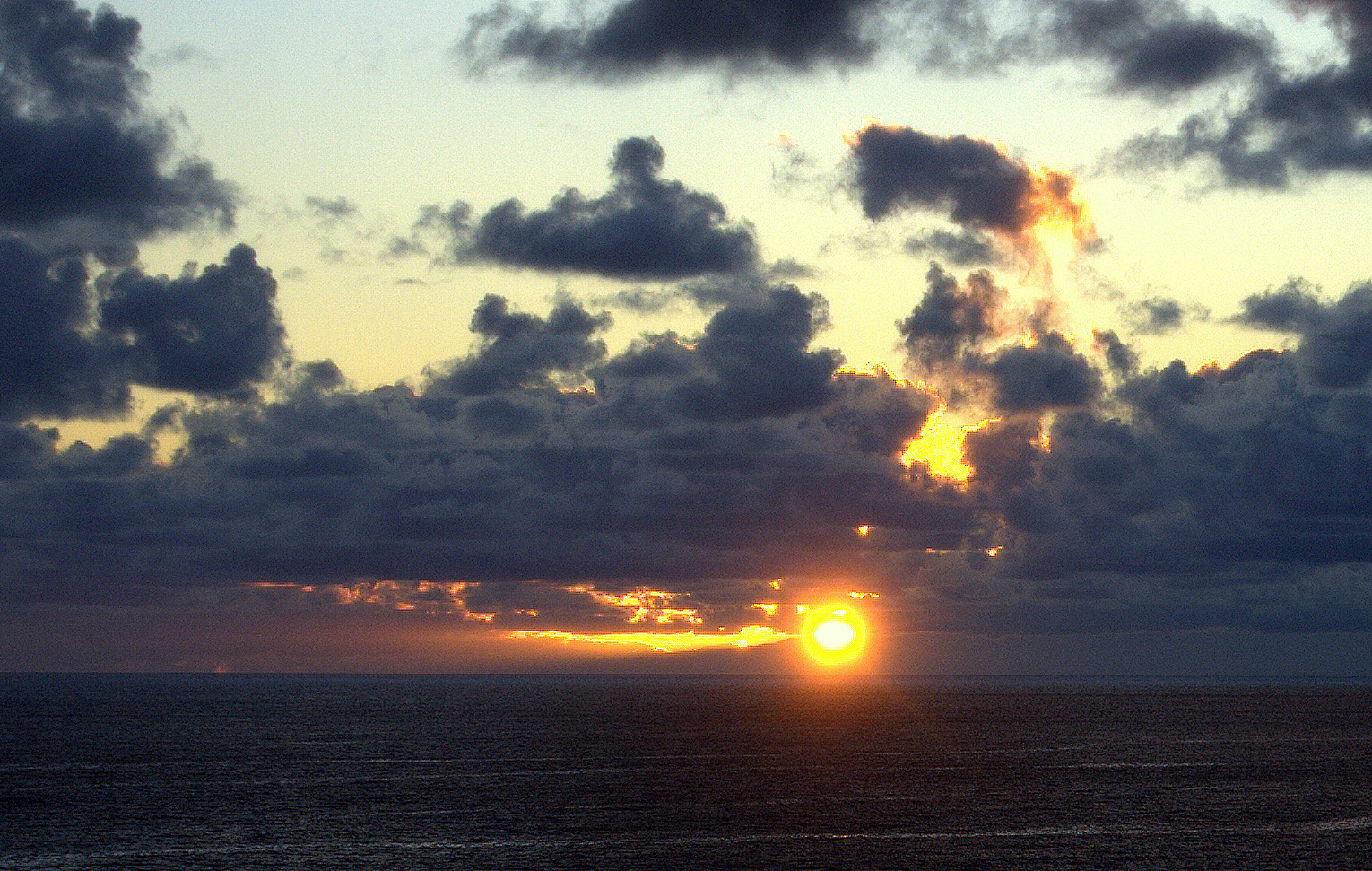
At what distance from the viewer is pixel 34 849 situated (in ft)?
327

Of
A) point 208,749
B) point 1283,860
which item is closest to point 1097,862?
point 1283,860

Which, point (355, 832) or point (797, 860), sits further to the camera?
point (355, 832)

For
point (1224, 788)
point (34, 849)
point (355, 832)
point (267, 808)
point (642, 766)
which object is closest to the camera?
point (34, 849)

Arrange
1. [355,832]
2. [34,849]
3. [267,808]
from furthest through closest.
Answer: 1. [267,808]
2. [355,832]
3. [34,849]

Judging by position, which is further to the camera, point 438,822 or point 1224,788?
point 1224,788

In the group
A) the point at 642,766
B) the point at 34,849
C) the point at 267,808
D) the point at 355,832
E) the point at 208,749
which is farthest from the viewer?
the point at 208,749

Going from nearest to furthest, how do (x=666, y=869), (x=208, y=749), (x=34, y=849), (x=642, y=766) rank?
(x=666, y=869)
(x=34, y=849)
(x=642, y=766)
(x=208, y=749)

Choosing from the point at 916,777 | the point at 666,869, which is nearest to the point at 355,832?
the point at 666,869

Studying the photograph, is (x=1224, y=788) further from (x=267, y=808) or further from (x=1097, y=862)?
(x=267, y=808)

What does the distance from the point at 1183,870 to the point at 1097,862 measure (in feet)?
17.8

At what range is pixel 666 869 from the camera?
90875 millimetres

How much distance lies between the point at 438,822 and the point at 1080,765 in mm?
86824

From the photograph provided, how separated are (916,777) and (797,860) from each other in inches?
2273

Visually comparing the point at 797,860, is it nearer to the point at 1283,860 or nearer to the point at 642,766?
the point at 1283,860
